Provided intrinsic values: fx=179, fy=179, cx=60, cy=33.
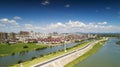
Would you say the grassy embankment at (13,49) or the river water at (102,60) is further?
the grassy embankment at (13,49)

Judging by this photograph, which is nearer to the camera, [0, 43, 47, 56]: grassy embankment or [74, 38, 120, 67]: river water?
[74, 38, 120, 67]: river water

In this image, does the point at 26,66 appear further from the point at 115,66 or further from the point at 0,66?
the point at 115,66

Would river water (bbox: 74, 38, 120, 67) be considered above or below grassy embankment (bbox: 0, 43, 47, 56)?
below

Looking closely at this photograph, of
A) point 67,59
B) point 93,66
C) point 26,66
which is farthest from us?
point 67,59

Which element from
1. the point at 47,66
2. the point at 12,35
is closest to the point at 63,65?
the point at 47,66

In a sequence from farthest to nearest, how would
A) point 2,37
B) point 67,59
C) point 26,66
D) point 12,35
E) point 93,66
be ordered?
point 12,35 → point 2,37 → point 67,59 → point 93,66 → point 26,66

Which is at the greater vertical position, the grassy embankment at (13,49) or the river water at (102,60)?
the grassy embankment at (13,49)

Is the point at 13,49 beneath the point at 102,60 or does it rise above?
above

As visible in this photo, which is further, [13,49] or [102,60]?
[13,49]

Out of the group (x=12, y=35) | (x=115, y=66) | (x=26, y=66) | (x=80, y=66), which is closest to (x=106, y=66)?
(x=115, y=66)

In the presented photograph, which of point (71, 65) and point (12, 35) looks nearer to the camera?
point (71, 65)
